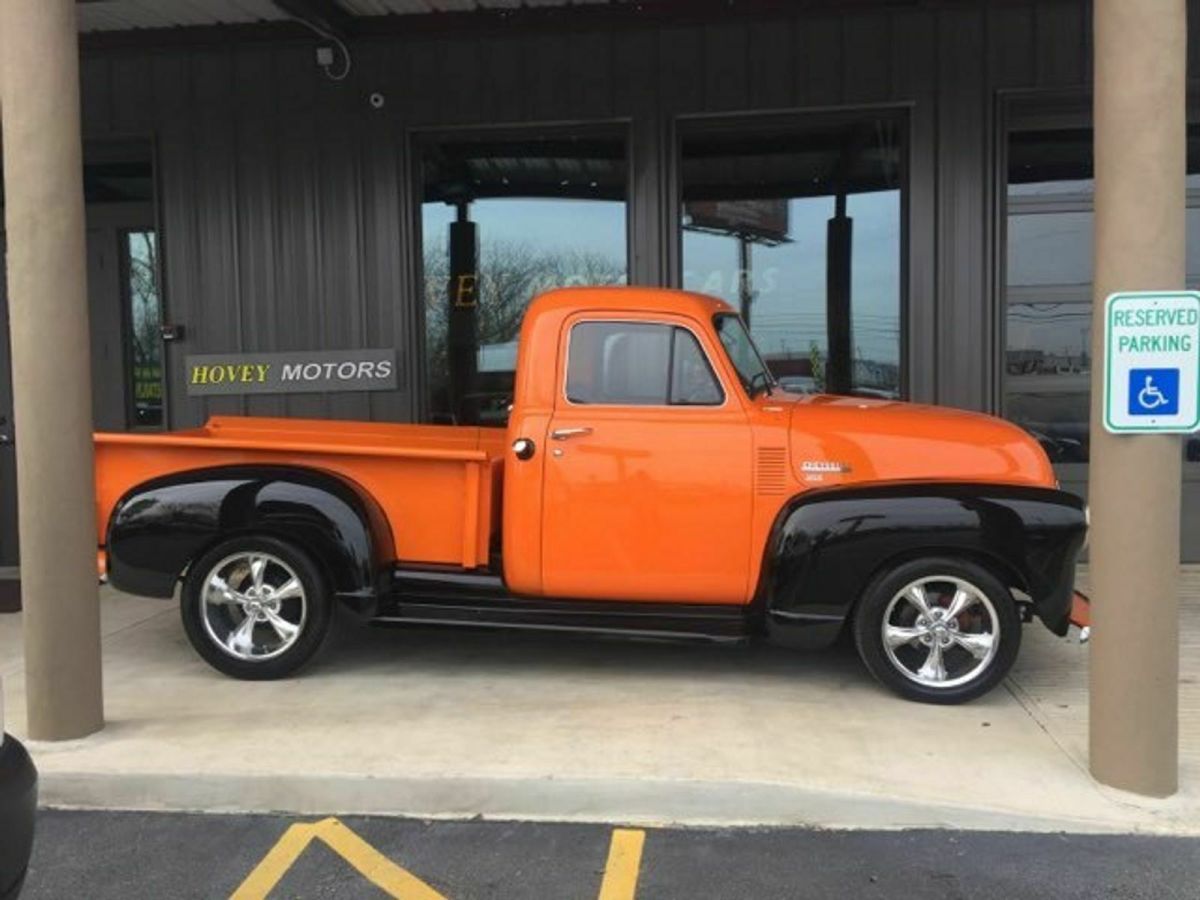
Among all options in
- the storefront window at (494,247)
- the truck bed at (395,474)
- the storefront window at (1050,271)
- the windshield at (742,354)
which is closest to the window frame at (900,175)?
the storefront window at (494,247)

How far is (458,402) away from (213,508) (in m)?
3.41

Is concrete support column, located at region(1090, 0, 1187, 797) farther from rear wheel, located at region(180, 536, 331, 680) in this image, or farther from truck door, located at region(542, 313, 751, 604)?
rear wheel, located at region(180, 536, 331, 680)

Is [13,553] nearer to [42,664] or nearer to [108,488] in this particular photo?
[108,488]

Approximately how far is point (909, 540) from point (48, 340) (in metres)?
3.79

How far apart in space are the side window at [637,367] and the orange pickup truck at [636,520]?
0.01m

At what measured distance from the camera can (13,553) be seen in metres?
8.89

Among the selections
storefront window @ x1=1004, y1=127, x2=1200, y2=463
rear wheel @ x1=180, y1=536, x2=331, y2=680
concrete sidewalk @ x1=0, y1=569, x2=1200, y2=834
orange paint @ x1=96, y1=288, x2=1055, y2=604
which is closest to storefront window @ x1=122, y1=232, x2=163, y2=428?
concrete sidewalk @ x1=0, y1=569, x2=1200, y2=834

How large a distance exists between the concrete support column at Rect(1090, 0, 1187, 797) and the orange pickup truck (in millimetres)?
972

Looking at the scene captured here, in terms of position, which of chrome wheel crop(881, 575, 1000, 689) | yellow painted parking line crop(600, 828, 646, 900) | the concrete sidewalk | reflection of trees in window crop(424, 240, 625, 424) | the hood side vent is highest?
reflection of trees in window crop(424, 240, 625, 424)

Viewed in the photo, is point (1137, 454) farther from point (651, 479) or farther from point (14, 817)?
point (14, 817)

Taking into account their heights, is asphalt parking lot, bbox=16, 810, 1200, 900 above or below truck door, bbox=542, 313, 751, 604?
below

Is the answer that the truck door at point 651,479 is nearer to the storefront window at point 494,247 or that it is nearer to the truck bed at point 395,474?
the truck bed at point 395,474

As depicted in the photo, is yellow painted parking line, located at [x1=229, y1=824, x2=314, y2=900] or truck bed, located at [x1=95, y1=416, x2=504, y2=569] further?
truck bed, located at [x1=95, y1=416, x2=504, y2=569]

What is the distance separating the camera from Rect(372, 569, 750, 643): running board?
5246 mm
